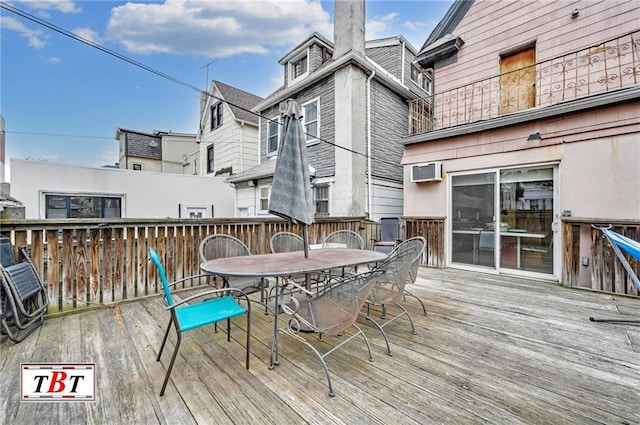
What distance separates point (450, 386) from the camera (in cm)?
189

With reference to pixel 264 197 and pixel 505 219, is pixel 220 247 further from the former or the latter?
pixel 264 197

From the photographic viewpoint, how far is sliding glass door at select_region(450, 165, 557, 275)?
4.78 m

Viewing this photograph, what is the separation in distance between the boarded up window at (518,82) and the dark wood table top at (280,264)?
524cm

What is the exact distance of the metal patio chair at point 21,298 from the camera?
8.04 ft

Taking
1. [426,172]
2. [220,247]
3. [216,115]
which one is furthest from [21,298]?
[216,115]

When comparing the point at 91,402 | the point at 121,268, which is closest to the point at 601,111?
the point at 91,402

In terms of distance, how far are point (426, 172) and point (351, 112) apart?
2727 mm

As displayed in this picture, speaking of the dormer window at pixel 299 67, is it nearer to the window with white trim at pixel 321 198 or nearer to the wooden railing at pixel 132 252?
the window with white trim at pixel 321 198

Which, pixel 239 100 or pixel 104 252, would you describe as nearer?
pixel 104 252

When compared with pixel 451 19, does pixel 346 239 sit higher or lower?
lower

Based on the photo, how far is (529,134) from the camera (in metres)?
4.82

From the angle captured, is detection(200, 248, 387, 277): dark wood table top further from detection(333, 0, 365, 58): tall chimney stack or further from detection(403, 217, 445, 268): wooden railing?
detection(333, 0, 365, 58): tall chimney stack

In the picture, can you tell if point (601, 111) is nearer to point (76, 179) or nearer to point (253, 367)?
point (253, 367)

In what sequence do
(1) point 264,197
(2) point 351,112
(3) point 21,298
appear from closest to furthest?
(3) point 21,298
(2) point 351,112
(1) point 264,197
